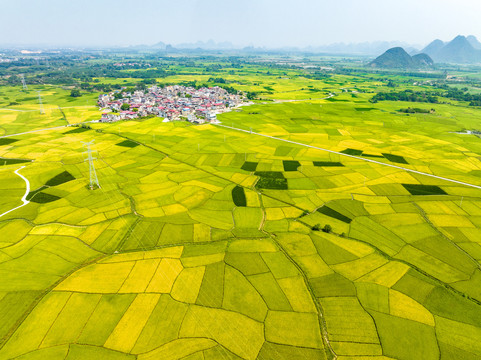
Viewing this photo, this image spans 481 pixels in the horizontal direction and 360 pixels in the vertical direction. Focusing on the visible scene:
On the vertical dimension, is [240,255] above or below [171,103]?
below

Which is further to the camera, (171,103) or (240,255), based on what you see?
(171,103)

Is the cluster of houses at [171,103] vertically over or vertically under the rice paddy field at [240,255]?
over

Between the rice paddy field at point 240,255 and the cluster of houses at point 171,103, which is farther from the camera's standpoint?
the cluster of houses at point 171,103

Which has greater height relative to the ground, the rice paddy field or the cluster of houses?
the cluster of houses

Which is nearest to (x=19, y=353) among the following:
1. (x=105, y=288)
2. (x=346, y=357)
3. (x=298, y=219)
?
(x=105, y=288)

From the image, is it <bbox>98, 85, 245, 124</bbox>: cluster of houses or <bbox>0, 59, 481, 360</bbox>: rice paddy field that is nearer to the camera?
<bbox>0, 59, 481, 360</bbox>: rice paddy field
